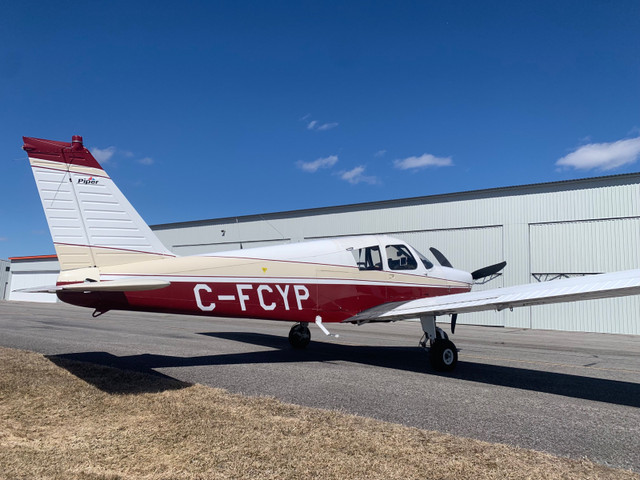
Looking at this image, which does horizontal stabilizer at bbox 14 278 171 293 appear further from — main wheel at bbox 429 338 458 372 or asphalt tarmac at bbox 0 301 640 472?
main wheel at bbox 429 338 458 372

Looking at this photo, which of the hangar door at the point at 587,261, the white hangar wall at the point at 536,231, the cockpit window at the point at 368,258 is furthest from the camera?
the white hangar wall at the point at 536,231

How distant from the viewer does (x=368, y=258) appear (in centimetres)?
990

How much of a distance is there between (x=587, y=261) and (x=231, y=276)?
21.6 m

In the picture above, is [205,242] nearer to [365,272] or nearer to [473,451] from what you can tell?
[365,272]

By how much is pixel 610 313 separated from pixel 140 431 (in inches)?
959

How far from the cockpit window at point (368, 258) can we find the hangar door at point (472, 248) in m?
16.9

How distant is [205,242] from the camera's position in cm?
3766

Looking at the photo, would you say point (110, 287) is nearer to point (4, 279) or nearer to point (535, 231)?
point (535, 231)

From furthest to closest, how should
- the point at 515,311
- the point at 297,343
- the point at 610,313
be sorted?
the point at 515,311
the point at 610,313
the point at 297,343

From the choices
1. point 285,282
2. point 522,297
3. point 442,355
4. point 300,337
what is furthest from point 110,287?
point 522,297

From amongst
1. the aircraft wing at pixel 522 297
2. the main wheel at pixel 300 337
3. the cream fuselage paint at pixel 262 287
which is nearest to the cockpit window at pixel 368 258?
the cream fuselage paint at pixel 262 287

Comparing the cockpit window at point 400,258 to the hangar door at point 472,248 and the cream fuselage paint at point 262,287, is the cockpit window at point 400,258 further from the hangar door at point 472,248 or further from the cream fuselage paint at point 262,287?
the hangar door at point 472,248

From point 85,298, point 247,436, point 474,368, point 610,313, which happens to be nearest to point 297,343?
point 474,368

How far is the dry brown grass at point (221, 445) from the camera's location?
143 inches
